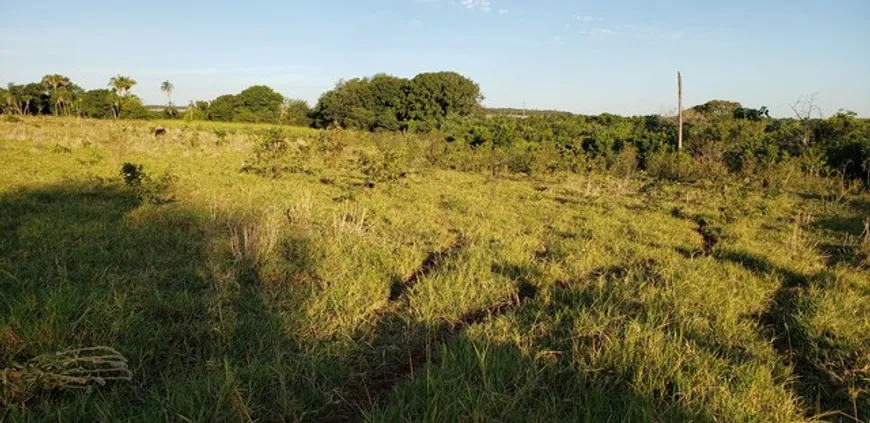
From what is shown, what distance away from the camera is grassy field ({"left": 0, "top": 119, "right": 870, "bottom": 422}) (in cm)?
278

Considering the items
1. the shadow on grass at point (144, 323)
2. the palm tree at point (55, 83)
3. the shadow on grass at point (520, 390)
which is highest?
the palm tree at point (55, 83)

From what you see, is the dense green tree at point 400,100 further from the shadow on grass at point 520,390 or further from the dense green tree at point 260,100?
the shadow on grass at point 520,390

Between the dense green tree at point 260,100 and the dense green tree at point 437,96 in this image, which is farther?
the dense green tree at point 260,100

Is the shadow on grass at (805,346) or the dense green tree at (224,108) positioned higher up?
the dense green tree at (224,108)

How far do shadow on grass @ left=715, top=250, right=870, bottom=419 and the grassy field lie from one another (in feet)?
0.07

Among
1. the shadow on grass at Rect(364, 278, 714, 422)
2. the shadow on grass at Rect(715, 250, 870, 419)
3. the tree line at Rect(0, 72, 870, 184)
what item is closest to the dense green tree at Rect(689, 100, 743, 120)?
the tree line at Rect(0, 72, 870, 184)

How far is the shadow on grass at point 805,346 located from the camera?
3.18 m

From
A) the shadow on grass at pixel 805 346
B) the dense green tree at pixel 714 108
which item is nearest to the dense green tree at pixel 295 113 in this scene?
the dense green tree at pixel 714 108

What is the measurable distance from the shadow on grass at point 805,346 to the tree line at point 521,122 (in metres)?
12.2

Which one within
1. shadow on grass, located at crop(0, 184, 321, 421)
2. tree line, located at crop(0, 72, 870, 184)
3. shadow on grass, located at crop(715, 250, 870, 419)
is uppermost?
tree line, located at crop(0, 72, 870, 184)

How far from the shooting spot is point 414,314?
4.17 m

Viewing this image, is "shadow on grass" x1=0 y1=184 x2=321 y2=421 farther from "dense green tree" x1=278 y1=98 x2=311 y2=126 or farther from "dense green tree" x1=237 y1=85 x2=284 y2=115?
"dense green tree" x1=237 y1=85 x2=284 y2=115

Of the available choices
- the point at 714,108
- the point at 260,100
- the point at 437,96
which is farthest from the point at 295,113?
the point at 714,108

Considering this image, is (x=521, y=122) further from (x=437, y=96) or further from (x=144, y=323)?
(x=144, y=323)
